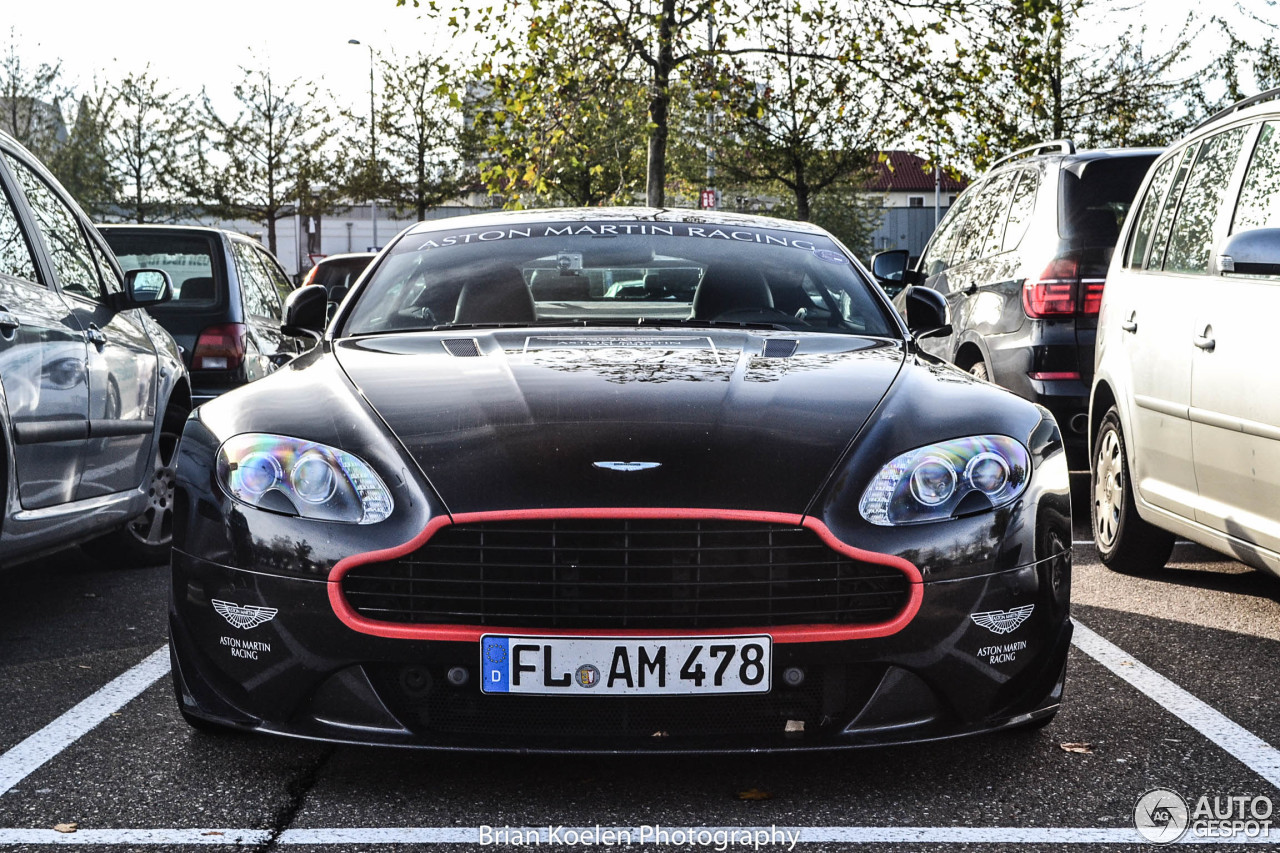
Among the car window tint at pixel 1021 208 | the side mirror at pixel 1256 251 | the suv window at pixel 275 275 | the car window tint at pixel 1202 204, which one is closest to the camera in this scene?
the side mirror at pixel 1256 251

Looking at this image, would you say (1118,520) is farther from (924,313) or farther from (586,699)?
(586,699)

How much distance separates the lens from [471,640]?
9.75ft

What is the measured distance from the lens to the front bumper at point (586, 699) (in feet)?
9.88

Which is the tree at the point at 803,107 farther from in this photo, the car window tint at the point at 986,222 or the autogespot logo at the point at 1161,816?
the autogespot logo at the point at 1161,816

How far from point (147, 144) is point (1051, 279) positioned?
35113 millimetres

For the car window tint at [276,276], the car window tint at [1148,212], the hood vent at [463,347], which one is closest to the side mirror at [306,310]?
the hood vent at [463,347]

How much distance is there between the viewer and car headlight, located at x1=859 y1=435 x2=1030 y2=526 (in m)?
3.15

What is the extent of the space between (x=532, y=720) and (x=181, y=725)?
4.03 feet

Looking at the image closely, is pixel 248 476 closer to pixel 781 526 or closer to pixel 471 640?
pixel 471 640

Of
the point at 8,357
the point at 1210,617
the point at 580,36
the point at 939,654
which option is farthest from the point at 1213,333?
the point at 580,36

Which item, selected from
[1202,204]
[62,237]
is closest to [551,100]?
[62,237]

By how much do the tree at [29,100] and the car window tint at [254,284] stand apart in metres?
27.6

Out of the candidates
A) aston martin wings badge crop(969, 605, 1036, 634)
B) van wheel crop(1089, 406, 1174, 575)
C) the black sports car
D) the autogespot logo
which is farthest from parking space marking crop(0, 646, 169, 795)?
van wheel crop(1089, 406, 1174, 575)

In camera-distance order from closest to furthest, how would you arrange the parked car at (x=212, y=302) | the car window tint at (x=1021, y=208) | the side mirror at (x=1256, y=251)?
the side mirror at (x=1256, y=251) < the car window tint at (x=1021, y=208) < the parked car at (x=212, y=302)
